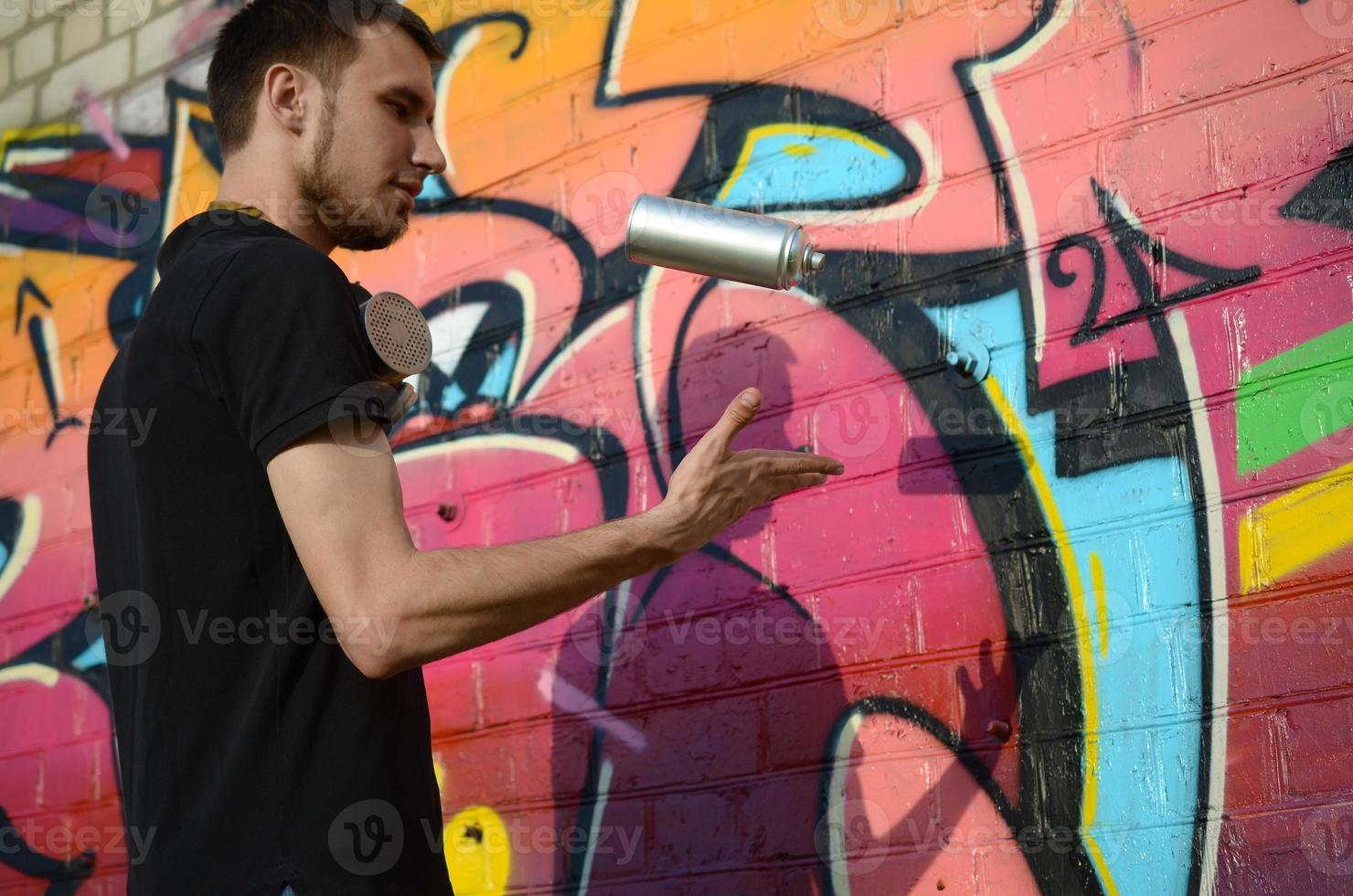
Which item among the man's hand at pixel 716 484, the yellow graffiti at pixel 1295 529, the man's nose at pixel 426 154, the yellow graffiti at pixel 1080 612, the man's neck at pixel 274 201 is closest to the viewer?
the man's hand at pixel 716 484

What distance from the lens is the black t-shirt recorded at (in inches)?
65.1

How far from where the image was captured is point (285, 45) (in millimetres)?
2164

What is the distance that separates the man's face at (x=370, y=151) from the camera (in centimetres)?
209

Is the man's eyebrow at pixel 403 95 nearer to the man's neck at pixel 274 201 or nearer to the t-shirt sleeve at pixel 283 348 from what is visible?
the man's neck at pixel 274 201

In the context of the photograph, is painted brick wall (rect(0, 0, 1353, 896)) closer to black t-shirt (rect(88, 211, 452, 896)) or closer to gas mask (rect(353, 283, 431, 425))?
black t-shirt (rect(88, 211, 452, 896))

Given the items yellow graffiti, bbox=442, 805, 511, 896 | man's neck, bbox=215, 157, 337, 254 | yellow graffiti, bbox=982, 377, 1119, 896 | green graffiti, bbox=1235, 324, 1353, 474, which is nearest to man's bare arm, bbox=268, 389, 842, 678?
man's neck, bbox=215, 157, 337, 254

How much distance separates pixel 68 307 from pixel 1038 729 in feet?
11.1

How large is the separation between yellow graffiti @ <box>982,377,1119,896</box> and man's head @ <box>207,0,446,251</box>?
114 cm

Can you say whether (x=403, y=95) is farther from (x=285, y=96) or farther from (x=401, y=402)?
(x=401, y=402)

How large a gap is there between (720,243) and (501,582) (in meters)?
0.79

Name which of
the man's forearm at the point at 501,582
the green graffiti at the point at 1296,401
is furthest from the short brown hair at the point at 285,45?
the green graffiti at the point at 1296,401

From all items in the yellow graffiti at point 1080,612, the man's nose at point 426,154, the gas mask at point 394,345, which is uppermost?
the man's nose at point 426,154

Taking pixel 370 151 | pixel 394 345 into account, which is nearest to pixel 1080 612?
pixel 394 345

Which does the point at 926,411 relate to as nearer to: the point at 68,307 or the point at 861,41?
the point at 861,41
